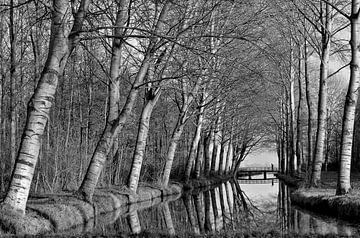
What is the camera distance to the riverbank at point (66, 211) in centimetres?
822

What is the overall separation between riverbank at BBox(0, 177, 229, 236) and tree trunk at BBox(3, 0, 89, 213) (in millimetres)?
434

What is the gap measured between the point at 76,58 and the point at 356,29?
12.6m

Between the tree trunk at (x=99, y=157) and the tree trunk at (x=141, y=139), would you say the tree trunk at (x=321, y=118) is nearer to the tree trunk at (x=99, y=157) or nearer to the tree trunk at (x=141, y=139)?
the tree trunk at (x=141, y=139)

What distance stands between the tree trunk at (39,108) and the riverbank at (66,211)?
0.43 meters

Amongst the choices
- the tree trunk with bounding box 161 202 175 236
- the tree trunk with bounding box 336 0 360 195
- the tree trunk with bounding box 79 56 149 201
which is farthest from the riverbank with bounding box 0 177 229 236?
the tree trunk with bounding box 336 0 360 195

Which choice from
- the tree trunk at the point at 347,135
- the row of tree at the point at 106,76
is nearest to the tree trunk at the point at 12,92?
the row of tree at the point at 106,76

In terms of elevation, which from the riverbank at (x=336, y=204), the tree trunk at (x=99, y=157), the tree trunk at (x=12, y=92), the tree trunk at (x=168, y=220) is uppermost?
the tree trunk at (x=12, y=92)

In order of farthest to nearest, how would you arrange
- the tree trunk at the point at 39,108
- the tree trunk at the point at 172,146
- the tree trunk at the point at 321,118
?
the tree trunk at the point at 172,146, the tree trunk at the point at 321,118, the tree trunk at the point at 39,108

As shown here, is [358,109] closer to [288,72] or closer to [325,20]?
[288,72]

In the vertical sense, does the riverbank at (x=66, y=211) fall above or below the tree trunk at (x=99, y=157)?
below

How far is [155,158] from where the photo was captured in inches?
1070

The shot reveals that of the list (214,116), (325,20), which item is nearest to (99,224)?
(325,20)

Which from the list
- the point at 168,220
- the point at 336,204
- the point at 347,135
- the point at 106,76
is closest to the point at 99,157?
the point at 168,220

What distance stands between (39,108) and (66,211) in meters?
2.97
